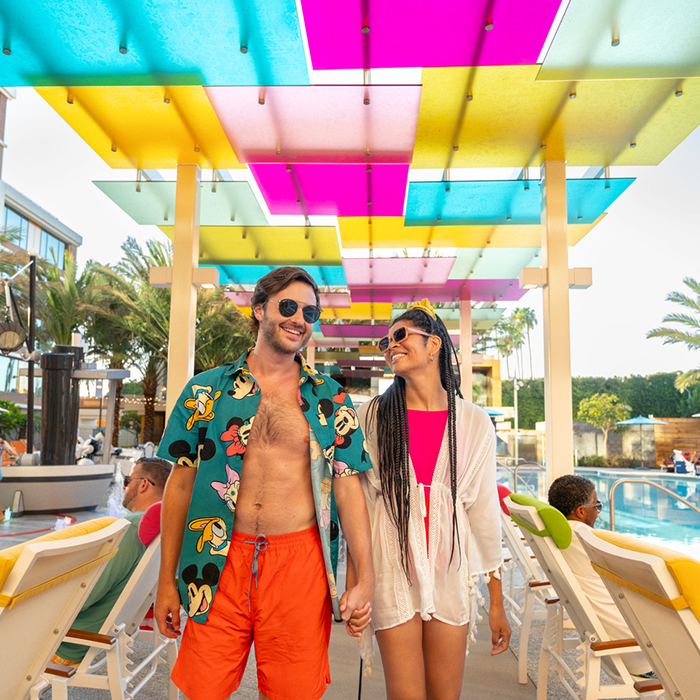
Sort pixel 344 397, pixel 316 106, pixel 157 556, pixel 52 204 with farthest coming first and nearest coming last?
pixel 52 204
pixel 316 106
pixel 157 556
pixel 344 397

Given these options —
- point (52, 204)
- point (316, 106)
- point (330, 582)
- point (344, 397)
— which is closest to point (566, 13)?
point (316, 106)

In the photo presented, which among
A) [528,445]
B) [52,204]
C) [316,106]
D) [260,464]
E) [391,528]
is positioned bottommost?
[528,445]

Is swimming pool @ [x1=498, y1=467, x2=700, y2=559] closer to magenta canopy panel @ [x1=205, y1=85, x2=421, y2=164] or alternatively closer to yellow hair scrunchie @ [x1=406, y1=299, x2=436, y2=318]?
yellow hair scrunchie @ [x1=406, y1=299, x2=436, y2=318]

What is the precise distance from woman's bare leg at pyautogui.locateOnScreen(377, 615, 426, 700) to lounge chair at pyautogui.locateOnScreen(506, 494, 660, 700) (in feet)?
2.76

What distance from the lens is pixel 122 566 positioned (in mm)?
3023

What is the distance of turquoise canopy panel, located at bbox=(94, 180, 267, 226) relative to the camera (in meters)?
8.13

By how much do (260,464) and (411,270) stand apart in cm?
883

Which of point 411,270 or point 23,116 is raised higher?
point 23,116

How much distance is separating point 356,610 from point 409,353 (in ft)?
3.37

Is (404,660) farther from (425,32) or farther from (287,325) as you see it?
(425,32)

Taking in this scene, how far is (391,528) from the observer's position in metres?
2.27

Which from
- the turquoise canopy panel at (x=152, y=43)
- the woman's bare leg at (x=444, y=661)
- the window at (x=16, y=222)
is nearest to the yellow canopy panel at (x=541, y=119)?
the turquoise canopy panel at (x=152, y=43)

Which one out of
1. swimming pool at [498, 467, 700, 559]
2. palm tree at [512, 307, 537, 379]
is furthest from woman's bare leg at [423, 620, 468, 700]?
palm tree at [512, 307, 537, 379]

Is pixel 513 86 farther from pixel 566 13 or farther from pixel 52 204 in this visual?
pixel 52 204
